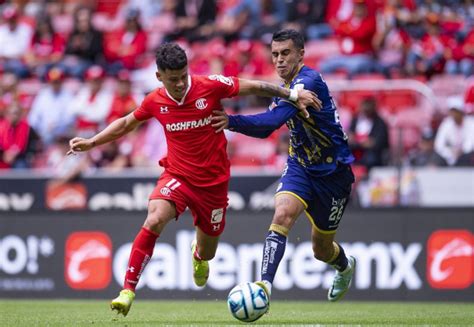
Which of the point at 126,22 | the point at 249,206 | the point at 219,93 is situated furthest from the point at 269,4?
the point at 219,93

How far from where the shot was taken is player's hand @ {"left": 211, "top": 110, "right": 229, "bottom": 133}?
976 centimetres

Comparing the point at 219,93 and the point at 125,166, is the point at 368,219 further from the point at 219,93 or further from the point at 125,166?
the point at 219,93

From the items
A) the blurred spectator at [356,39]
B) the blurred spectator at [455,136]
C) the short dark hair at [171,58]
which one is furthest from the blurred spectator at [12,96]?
the short dark hair at [171,58]

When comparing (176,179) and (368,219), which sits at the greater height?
(176,179)

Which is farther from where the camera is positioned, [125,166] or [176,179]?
[125,166]

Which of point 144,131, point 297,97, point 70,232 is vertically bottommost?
point 70,232

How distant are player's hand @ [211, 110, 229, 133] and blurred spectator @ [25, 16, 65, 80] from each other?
11.1 metres

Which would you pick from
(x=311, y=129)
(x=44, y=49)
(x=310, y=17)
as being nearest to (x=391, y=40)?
(x=310, y=17)

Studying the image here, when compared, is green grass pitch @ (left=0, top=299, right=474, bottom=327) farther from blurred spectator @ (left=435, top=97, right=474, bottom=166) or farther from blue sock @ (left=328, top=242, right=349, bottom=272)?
blurred spectator @ (left=435, top=97, right=474, bottom=166)

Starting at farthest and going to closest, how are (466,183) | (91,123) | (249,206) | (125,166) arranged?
(91,123)
(125,166)
(249,206)
(466,183)

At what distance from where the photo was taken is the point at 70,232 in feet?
51.1

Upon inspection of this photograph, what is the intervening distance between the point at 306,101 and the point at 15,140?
8.37 metres

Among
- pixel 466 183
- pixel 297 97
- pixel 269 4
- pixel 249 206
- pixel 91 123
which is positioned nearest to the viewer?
pixel 297 97

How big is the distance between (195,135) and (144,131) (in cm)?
744
